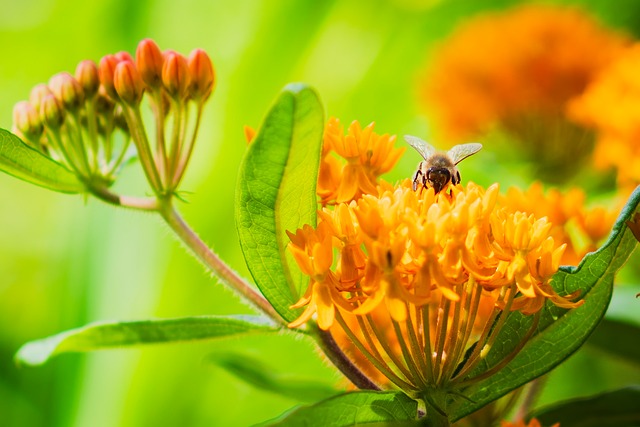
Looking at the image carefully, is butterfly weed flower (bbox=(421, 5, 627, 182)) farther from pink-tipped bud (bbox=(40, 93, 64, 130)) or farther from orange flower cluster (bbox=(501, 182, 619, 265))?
pink-tipped bud (bbox=(40, 93, 64, 130))

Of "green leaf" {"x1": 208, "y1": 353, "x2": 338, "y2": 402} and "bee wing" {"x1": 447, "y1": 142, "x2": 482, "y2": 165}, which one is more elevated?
"bee wing" {"x1": 447, "y1": 142, "x2": 482, "y2": 165}

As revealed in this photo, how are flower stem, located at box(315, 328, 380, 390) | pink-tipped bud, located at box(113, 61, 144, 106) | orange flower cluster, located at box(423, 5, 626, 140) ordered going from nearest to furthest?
flower stem, located at box(315, 328, 380, 390) < pink-tipped bud, located at box(113, 61, 144, 106) < orange flower cluster, located at box(423, 5, 626, 140)

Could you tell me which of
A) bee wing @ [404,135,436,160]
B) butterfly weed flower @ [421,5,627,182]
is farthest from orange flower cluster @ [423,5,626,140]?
bee wing @ [404,135,436,160]

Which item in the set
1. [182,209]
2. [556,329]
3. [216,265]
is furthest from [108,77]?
[182,209]

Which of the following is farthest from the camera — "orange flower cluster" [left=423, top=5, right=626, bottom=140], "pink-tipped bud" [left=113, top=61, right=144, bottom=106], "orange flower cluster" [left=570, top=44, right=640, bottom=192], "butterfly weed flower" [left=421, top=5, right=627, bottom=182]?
"orange flower cluster" [left=423, top=5, right=626, bottom=140]

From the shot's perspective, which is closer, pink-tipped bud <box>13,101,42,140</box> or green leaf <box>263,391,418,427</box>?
green leaf <box>263,391,418,427</box>

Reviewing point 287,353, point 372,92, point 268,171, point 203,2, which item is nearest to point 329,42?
point 372,92
